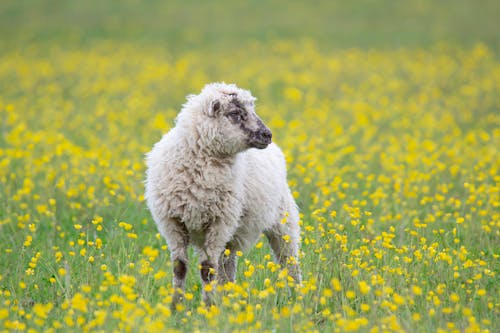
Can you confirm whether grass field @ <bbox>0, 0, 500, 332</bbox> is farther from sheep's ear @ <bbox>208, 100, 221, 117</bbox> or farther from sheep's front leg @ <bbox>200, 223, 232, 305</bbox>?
sheep's ear @ <bbox>208, 100, 221, 117</bbox>

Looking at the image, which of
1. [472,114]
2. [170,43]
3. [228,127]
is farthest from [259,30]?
[228,127]

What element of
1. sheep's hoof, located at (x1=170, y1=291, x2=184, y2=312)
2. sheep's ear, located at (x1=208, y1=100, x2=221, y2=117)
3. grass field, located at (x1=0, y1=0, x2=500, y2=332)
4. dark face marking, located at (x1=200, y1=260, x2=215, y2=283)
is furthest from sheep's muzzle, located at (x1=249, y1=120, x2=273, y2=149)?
sheep's hoof, located at (x1=170, y1=291, x2=184, y2=312)

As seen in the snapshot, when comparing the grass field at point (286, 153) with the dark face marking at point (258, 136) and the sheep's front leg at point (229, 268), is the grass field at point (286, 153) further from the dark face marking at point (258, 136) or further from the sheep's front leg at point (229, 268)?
the dark face marking at point (258, 136)

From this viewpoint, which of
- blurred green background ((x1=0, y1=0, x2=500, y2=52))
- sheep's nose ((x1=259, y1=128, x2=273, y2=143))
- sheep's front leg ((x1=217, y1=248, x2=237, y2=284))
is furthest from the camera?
blurred green background ((x1=0, y1=0, x2=500, y2=52))

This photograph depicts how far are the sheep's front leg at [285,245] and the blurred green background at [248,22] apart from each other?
1719 centimetres

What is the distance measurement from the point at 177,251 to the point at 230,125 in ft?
3.71

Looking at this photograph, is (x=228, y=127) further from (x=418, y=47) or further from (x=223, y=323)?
(x=418, y=47)

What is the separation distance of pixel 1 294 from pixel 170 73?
13.8 metres

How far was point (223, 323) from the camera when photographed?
4.71m

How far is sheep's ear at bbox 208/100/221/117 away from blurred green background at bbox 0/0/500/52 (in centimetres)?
1783

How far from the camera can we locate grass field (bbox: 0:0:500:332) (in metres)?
5.06

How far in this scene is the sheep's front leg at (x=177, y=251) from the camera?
212 inches

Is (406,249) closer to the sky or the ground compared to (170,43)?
closer to the ground

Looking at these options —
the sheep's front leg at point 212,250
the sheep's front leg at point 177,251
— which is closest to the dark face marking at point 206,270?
the sheep's front leg at point 212,250
